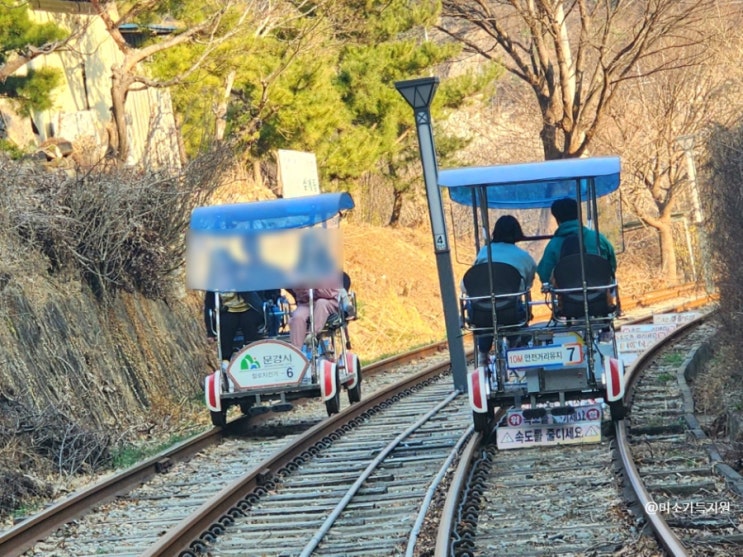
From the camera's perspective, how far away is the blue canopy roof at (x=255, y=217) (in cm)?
1470

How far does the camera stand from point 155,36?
81.1ft

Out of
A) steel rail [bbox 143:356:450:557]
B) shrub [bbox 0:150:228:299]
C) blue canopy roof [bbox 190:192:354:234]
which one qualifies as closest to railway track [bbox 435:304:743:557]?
steel rail [bbox 143:356:450:557]

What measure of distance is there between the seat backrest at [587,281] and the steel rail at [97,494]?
4.28 meters

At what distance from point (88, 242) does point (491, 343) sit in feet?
21.8

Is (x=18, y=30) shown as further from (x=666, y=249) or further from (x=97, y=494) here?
(x=666, y=249)

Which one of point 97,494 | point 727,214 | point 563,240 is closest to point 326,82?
point 727,214

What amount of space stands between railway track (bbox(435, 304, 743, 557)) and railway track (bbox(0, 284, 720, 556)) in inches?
20.6

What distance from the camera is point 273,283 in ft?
46.7

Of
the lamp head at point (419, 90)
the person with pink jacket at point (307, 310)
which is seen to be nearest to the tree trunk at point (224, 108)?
the lamp head at point (419, 90)

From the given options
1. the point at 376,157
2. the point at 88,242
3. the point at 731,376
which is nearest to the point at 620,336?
the point at 731,376

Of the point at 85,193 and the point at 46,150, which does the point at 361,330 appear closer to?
the point at 46,150

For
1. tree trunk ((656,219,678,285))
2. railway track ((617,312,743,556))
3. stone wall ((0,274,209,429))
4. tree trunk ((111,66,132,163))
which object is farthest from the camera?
tree trunk ((656,219,678,285))

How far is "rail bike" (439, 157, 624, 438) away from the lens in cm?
1133

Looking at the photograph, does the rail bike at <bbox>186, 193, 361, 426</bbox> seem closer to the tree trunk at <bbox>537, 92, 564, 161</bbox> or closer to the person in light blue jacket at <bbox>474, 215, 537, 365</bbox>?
the person in light blue jacket at <bbox>474, 215, 537, 365</bbox>
